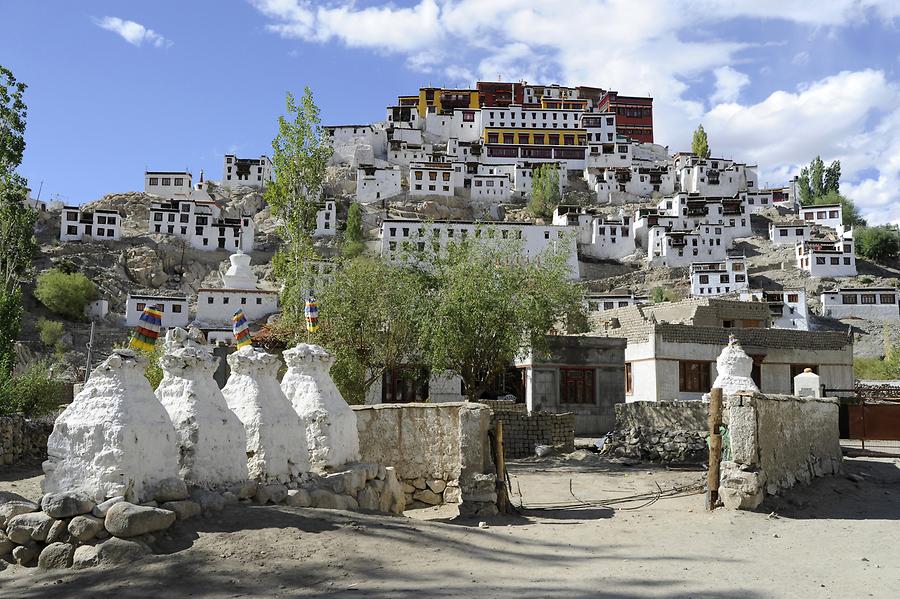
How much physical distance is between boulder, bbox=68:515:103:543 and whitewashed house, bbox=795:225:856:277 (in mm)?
77043

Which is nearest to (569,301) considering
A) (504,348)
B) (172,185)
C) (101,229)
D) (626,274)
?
(504,348)

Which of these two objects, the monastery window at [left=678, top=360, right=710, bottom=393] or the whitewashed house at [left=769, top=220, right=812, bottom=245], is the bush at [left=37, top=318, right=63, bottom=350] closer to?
the monastery window at [left=678, top=360, right=710, bottom=393]

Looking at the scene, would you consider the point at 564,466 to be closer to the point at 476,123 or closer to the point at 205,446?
the point at 205,446

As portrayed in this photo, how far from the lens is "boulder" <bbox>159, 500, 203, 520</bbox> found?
738 centimetres

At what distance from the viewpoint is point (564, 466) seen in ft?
59.6

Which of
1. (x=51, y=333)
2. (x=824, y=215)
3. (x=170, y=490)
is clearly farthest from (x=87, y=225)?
(x=824, y=215)

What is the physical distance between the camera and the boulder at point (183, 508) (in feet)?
24.2

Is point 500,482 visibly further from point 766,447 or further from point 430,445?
point 766,447

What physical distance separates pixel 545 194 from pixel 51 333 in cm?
5525

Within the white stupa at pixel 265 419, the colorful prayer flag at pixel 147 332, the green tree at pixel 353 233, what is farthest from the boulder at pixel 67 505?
the green tree at pixel 353 233

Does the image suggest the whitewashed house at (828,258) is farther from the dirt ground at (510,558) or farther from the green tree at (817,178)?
the dirt ground at (510,558)

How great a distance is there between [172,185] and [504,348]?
7580 cm

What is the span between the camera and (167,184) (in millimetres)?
87062

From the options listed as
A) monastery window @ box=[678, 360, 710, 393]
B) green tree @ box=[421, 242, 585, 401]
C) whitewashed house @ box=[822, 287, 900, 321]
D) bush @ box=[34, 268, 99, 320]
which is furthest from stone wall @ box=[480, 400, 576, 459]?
whitewashed house @ box=[822, 287, 900, 321]
